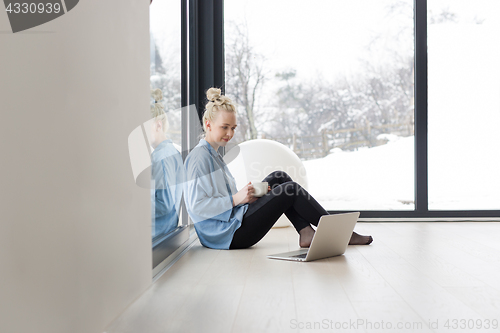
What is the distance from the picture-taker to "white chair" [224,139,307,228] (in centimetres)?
312

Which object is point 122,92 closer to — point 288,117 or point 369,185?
point 288,117

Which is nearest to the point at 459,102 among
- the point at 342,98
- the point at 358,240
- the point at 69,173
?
the point at 342,98

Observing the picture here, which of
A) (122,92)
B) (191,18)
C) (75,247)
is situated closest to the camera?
(75,247)

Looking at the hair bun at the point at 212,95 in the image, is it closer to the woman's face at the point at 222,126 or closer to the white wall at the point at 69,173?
the woman's face at the point at 222,126

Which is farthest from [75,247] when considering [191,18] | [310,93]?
[310,93]

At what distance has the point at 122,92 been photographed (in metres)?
1.34

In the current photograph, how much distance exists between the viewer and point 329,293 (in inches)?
58.5

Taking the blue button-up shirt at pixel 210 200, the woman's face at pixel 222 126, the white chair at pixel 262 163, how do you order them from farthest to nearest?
the white chair at pixel 262 163 < the woman's face at pixel 222 126 < the blue button-up shirt at pixel 210 200

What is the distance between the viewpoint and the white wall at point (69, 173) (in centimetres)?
77

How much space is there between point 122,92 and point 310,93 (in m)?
2.49

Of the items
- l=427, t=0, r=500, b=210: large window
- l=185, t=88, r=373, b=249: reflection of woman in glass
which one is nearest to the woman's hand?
l=185, t=88, r=373, b=249: reflection of woman in glass

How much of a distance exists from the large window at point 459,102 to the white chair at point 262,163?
124 cm

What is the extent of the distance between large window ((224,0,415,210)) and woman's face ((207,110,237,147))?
1211 millimetres

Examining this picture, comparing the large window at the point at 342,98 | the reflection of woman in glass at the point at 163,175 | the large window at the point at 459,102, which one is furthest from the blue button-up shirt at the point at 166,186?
the large window at the point at 459,102
